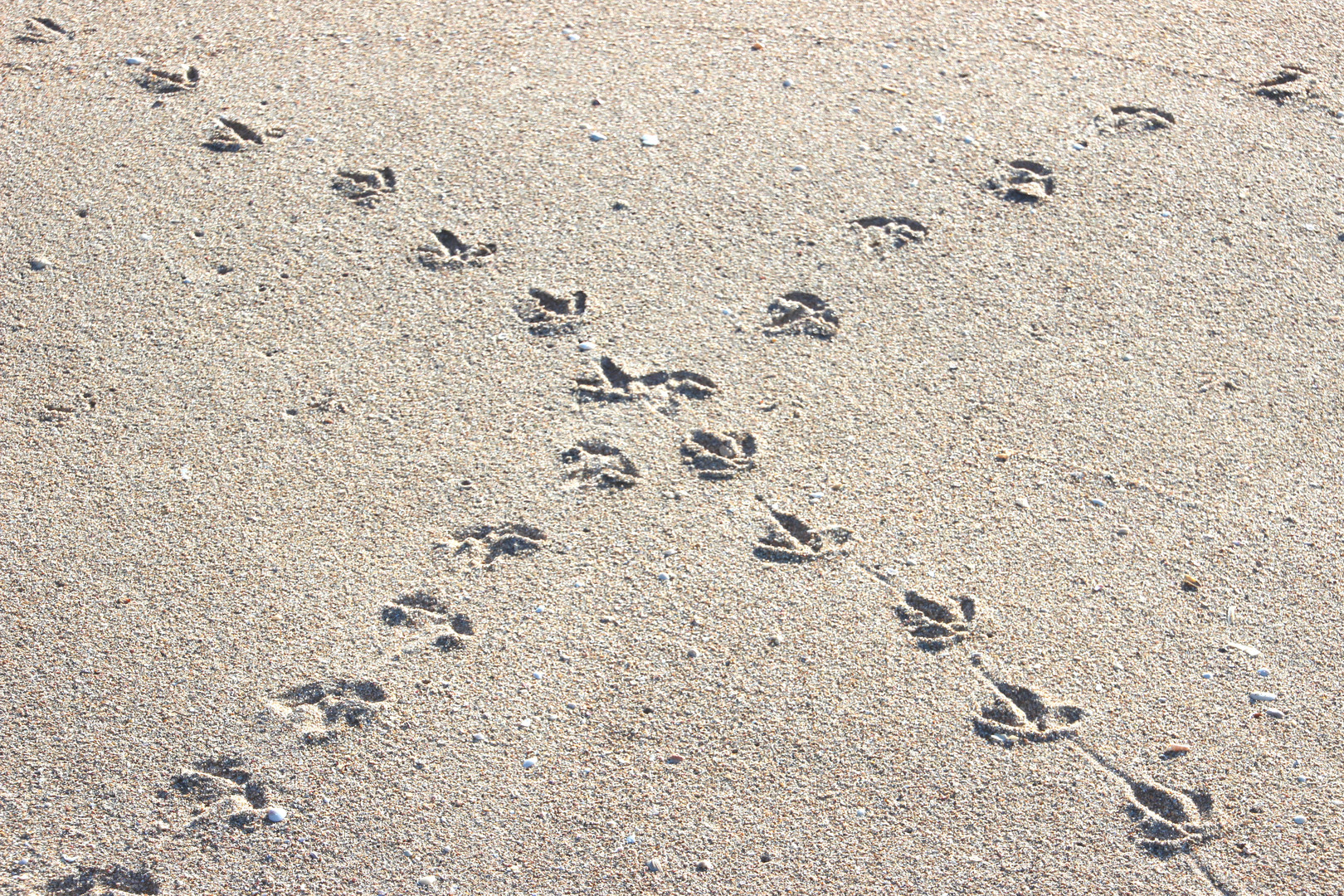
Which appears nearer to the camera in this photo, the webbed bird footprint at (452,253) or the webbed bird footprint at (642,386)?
the webbed bird footprint at (642,386)

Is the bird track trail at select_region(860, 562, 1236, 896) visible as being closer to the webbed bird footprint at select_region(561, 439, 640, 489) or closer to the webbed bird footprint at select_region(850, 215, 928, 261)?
the webbed bird footprint at select_region(561, 439, 640, 489)

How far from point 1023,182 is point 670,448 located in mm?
1634

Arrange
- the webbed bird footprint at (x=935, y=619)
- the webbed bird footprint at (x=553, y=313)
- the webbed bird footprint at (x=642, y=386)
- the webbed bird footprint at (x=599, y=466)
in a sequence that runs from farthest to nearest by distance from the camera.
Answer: the webbed bird footprint at (x=553, y=313) → the webbed bird footprint at (x=642, y=386) → the webbed bird footprint at (x=599, y=466) → the webbed bird footprint at (x=935, y=619)

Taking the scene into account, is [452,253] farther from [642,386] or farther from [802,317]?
[802,317]

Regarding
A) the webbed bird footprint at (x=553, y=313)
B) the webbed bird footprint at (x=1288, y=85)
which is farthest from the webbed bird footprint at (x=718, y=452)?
the webbed bird footprint at (x=1288, y=85)

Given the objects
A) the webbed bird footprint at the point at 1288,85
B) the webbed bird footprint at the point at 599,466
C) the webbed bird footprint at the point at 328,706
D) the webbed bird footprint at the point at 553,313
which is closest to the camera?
the webbed bird footprint at the point at 328,706

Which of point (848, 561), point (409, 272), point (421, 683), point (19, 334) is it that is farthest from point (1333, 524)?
point (19, 334)

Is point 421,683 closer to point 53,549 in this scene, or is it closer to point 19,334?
point 53,549

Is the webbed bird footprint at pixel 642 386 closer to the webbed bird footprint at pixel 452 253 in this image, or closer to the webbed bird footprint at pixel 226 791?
the webbed bird footprint at pixel 452 253

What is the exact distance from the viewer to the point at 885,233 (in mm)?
3760

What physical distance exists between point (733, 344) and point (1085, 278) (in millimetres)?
1151

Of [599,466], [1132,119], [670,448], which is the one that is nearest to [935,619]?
[670,448]

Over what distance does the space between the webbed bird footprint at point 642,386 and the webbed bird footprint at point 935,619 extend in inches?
33.2

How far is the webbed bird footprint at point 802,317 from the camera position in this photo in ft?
11.5
